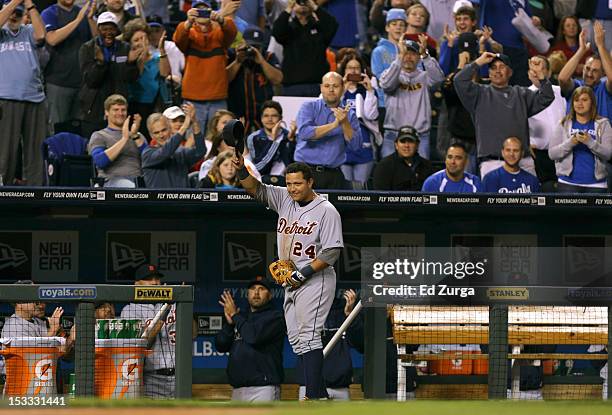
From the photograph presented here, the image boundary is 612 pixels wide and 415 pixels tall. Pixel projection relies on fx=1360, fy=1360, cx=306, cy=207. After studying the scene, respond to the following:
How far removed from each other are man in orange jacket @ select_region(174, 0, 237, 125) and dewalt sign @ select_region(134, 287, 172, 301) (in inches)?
150

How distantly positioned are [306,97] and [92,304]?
4761 mm

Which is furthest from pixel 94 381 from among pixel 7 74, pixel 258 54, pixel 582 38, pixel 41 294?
pixel 582 38

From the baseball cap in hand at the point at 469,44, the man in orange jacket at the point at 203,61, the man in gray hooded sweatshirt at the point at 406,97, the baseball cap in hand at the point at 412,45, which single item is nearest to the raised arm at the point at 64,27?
the man in orange jacket at the point at 203,61

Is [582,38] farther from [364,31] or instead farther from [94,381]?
[94,381]

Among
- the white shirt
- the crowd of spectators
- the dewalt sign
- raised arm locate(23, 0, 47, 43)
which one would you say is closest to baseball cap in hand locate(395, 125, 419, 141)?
the crowd of spectators

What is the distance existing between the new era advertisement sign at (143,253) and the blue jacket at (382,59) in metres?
2.72

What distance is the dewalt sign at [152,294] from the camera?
9.23m

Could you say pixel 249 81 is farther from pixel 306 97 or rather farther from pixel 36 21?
pixel 36 21

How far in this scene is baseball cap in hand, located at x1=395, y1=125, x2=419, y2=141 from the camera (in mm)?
12148

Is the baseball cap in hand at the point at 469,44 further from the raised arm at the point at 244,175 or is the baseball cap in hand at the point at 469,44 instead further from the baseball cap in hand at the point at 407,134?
the raised arm at the point at 244,175

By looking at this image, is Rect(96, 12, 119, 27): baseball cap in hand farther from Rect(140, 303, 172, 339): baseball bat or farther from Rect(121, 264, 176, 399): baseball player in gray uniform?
Rect(140, 303, 172, 339): baseball bat

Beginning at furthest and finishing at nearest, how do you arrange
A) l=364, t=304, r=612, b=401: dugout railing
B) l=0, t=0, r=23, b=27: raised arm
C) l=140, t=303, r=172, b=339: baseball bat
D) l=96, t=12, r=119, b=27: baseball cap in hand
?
1. l=96, t=12, r=119, b=27: baseball cap in hand
2. l=0, t=0, r=23, b=27: raised arm
3. l=364, t=304, r=612, b=401: dugout railing
4. l=140, t=303, r=172, b=339: baseball bat

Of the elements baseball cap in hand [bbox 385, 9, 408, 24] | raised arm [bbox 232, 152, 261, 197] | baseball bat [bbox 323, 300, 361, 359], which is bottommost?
baseball bat [bbox 323, 300, 361, 359]

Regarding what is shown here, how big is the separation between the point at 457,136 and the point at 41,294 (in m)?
5.18
